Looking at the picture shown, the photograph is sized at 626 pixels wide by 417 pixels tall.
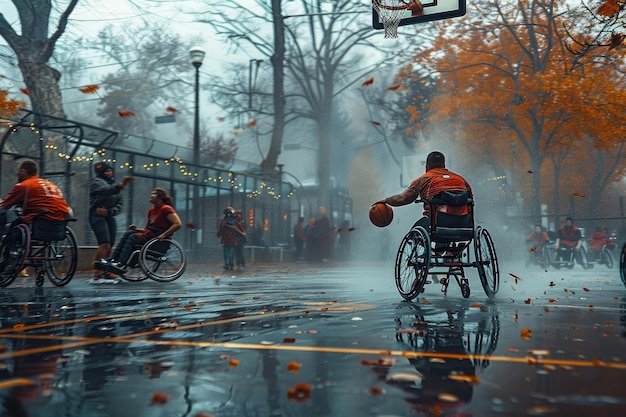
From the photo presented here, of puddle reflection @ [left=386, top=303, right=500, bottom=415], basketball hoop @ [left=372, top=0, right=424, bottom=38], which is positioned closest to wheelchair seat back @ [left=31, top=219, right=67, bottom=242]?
puddle reflection @ [left=386, top=303, right=500, bottom=415]

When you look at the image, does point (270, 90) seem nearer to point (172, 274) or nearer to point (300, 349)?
point (172, 274)

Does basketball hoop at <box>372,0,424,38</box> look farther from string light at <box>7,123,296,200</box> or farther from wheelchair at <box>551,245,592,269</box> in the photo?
wheelchair at <box>551,245,592,269</box>

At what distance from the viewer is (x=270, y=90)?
30.8 metres

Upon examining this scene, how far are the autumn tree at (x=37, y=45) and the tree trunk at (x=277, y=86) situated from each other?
10.5m

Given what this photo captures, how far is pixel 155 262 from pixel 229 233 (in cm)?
640

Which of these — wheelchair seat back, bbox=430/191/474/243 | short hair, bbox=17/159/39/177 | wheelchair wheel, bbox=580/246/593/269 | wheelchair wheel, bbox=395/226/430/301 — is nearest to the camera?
wheelchair wheel, bbox=395/226/430/301

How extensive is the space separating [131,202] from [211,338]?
1547cm

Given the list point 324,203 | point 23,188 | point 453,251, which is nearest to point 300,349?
point 453,251

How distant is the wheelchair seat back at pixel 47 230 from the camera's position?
34.5 ft

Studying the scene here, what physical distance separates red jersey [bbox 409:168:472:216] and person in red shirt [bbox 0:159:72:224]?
5641 mm

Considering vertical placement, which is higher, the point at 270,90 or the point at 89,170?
the point at 270,90

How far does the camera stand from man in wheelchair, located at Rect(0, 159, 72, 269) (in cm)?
1041

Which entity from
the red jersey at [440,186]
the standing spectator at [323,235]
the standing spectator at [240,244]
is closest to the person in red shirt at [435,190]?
the red jersey at [440,186]

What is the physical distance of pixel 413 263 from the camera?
26.3 feet
